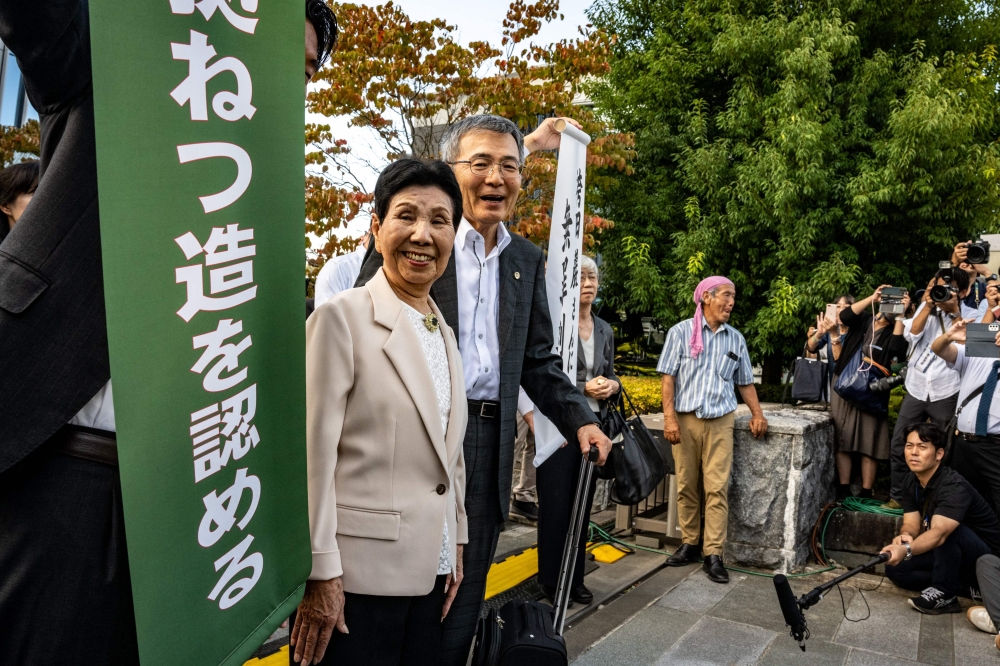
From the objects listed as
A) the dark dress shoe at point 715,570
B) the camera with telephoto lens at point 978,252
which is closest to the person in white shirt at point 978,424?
the camera with telephoto lens at point 978,252

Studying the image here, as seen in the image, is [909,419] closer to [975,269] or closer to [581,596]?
[975,269]

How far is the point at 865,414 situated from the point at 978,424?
1.46m

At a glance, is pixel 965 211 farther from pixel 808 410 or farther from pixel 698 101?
pixel 808 410

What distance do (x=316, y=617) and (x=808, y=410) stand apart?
6287 millimetres

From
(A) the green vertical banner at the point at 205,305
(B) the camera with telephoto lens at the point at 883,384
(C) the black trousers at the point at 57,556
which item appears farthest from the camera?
(B) the camera with telephoto lens at the point at 883,384

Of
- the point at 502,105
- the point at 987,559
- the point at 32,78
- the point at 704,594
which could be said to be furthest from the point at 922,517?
the point at 502,105

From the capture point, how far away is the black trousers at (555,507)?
4730 millimetres

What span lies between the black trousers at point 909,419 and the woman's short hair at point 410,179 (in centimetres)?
517

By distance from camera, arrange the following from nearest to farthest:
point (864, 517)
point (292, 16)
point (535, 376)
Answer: point (292, 16) < point (535, 376) < point (864, 517)

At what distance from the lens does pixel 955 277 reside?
6184 mm

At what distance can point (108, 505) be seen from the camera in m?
1.26

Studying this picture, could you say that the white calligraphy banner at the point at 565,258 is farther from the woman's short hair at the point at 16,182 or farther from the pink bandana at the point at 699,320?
the woman's short hair at the point at 16,182

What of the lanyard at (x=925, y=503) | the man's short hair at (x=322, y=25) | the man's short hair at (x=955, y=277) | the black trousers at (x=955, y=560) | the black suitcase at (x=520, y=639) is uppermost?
the man's short hair at (x=322, y=25)

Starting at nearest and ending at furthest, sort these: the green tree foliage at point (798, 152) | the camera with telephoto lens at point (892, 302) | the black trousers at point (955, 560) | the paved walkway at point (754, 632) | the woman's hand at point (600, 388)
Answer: the paved walkway at point (754, 632), the woman's hand at point (600, 388), the black trousers at point (955, 560), the camera with telephoto lens at point (892, 302), the green tree foliage at point (798, 152)
